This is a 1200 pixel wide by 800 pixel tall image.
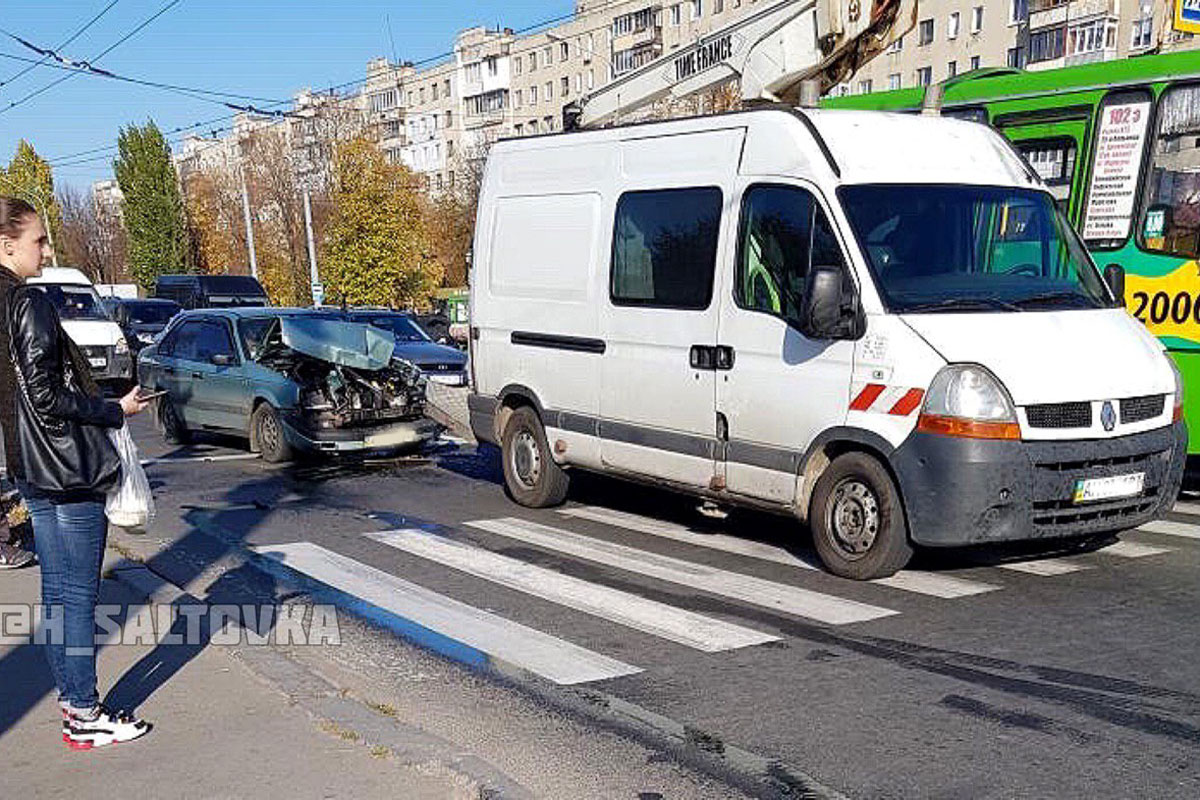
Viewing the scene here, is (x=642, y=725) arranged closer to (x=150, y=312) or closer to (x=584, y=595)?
(x=584, y=595)

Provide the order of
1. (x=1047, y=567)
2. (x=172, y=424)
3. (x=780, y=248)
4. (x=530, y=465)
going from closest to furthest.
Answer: (x=1047, y=567) < (x=780, y=248) < (x=530, y=465) < (x=172, y=424)

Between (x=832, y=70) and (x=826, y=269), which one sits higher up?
(x=832, y=70)

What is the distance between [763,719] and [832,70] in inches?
299

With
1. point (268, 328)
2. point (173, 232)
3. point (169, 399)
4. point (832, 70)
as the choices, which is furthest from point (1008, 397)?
point (173, 232)

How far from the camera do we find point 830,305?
683cm

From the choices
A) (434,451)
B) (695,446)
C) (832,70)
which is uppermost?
(832,70)

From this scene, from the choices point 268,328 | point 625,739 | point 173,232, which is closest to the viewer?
point 625,739

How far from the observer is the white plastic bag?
4543 millimetres

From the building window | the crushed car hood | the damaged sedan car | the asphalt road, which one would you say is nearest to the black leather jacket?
the asphalt road

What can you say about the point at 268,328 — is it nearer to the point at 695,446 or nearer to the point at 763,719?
the point at 695,446

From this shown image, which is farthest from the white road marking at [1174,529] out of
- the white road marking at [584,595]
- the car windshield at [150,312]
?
the car windshield at [150,312]

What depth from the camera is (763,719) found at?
16.1ft

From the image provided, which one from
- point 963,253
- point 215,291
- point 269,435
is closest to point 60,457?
point 963,253

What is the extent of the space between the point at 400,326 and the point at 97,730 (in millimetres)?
15387
